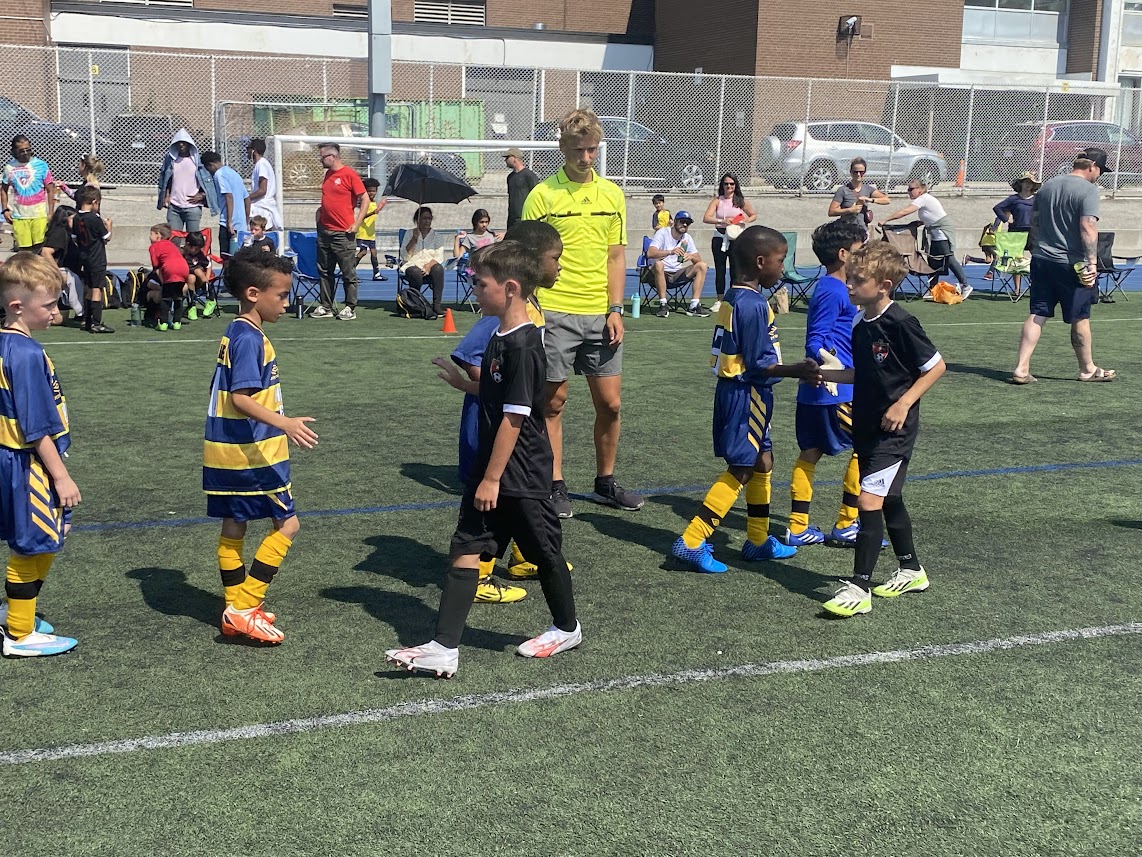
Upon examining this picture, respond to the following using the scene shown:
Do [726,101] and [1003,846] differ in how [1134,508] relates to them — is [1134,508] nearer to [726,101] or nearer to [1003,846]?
[1003,846]

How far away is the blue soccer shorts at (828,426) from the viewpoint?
6293 millimetres

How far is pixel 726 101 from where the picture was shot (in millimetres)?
24062

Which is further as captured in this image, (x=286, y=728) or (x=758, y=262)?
(x=758, y=262)

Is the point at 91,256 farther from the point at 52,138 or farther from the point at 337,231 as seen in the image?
the point at 52,138

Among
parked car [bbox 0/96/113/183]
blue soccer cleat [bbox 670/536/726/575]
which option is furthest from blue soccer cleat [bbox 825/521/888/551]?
parked car [bbox 0/96/113/183]

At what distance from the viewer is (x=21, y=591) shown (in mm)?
4734

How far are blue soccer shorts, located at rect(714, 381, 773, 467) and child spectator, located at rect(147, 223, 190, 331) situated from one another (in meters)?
9.41

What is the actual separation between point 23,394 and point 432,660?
181 cm

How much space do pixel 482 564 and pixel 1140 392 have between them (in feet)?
24.8

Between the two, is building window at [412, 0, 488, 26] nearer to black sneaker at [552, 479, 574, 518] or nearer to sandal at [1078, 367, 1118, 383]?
sandal at [1078, 367, 1118, 383]

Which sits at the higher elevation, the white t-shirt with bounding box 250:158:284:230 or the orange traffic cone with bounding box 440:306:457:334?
the white t-shirt with bounding box 250:158:284:230

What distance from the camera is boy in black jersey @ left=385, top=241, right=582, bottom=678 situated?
4.48m

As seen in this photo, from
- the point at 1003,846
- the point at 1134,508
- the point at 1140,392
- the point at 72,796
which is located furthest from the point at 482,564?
the point at 1140,392

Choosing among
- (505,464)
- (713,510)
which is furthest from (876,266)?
(505,464)
